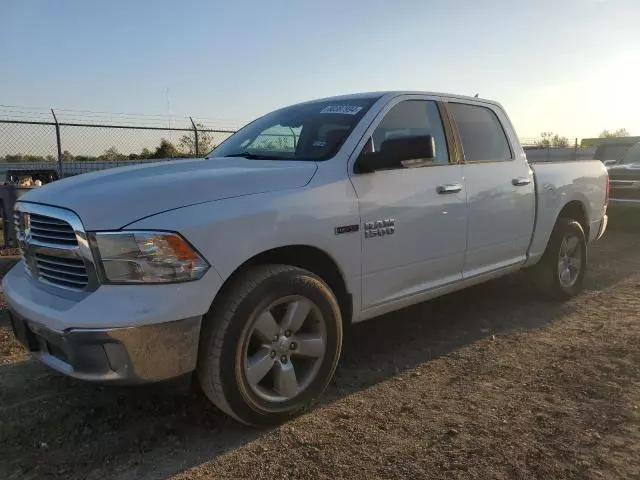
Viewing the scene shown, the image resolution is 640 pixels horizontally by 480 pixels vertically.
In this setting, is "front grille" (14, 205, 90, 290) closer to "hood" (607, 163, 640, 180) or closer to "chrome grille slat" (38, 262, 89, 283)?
"chrome grille slat" (38, 262, 89, 283)

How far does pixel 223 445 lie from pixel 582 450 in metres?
1.83

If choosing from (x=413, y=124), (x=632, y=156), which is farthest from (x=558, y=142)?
(x=413, y=124)

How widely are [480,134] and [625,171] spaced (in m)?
6.70

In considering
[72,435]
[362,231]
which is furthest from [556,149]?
[72,435]

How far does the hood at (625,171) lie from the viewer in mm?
9922

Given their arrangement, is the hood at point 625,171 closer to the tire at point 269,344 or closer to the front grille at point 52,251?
the tire at point 269,344

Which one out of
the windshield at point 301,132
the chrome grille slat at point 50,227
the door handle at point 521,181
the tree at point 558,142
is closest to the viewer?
the chrome grille slat at point 50,227

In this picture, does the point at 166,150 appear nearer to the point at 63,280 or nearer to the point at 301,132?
the point at 301,132

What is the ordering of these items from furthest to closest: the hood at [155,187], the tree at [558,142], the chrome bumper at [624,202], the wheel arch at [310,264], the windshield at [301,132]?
the tree at [558,142]
the chrome bumper at [624,202]
the windshield at [301,132]
the wheel arch at [310,264]
the hood at [155,187]

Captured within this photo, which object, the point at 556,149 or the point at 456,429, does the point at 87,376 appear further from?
the point at 556,149

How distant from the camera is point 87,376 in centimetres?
267

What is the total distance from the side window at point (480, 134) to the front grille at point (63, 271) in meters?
2.95

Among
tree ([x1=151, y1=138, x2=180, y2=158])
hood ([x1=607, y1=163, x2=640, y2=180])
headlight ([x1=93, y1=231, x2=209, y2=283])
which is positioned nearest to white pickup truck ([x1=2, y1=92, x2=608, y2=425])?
headlight ([x1=93, y1=231, x2=209, y2=283])

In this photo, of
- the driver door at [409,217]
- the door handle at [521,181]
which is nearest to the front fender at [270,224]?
the driver door at [409,217]
